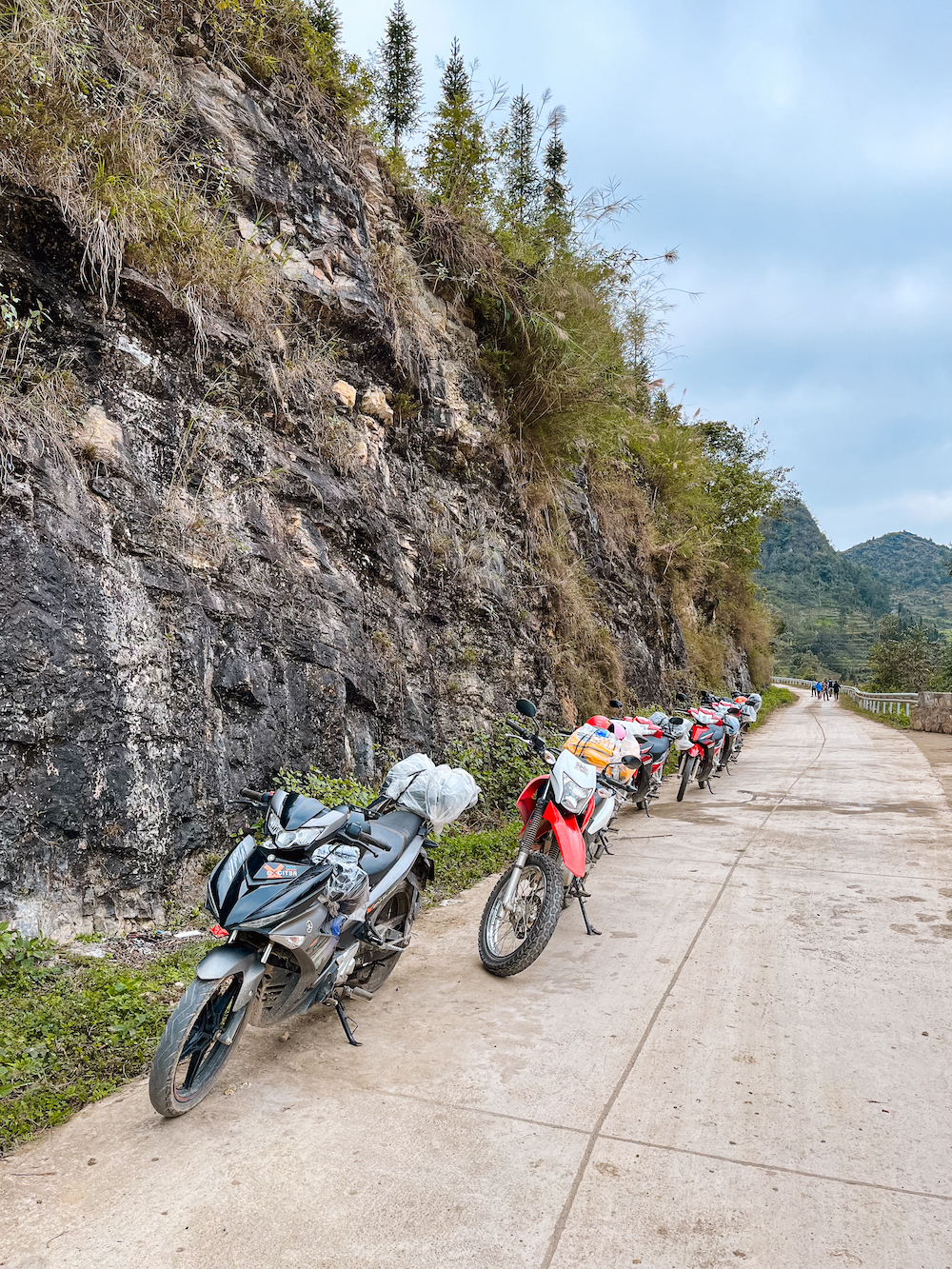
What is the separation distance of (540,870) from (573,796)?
456 millimetres

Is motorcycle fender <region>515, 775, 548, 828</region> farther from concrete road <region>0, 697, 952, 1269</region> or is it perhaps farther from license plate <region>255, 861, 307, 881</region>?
license plate <region>255, 861, 307, 881</region>

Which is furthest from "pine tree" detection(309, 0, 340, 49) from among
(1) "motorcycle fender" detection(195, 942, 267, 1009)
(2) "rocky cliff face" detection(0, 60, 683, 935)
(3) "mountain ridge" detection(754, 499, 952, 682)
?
(3) "mountain ridge" detection(754, 499, 952, 682)

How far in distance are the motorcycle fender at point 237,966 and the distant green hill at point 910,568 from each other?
456 ft

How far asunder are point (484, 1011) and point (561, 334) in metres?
8.65

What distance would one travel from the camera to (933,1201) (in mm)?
2389

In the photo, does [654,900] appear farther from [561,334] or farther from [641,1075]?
[561,334]

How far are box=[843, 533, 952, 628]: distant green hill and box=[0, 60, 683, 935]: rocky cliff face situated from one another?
5273 inches

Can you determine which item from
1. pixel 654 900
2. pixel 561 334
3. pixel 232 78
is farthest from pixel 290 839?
pixel 561 334

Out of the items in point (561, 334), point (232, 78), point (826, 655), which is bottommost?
point (826, 655)

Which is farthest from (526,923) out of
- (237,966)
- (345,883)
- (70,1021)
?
(70,1021)

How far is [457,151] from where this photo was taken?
9.90 meters

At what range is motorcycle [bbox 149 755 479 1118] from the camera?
9.16 ft

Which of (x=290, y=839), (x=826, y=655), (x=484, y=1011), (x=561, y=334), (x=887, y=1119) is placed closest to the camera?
(x=887, y=1119)

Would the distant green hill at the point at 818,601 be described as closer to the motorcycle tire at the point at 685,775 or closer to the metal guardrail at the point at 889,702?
the metal guardrail at the point at 889,702
